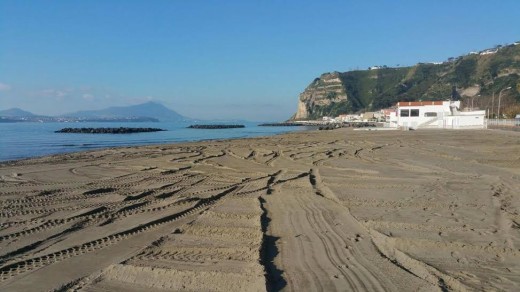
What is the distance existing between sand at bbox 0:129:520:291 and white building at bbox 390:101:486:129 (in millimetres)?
48425

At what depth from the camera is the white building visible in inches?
2197

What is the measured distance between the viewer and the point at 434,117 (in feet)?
197

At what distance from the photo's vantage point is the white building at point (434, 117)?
A: 5581 cm

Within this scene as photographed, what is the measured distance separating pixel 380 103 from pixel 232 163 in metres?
177

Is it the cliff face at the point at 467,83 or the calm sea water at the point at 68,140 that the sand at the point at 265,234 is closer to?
the calm sea water at the point at 68,140

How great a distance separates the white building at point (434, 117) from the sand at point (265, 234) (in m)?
48.4

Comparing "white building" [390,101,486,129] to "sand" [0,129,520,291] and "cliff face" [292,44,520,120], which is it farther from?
"cliff face" [292,44,520,120]

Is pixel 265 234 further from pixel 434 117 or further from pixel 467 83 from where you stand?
pixel 467 83

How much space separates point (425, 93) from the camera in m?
161

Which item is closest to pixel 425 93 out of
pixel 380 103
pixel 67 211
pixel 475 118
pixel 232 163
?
pixel 380 103

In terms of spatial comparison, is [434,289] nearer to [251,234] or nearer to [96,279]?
[251,234]

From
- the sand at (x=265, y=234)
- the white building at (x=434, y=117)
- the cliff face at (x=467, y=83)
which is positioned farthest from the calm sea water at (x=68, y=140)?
the cliff face at (x=467, y=83)

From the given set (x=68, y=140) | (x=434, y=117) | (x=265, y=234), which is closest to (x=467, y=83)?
(x=434, y=117)

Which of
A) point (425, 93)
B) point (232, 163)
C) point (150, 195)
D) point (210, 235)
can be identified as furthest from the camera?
point (425, 93)
